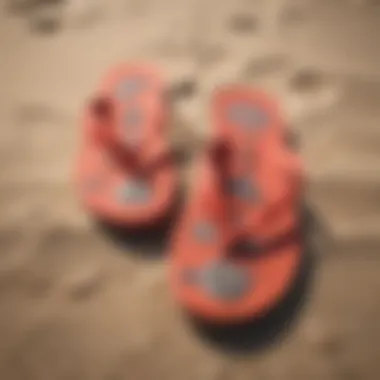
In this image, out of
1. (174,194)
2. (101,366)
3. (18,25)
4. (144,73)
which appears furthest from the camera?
(18,25)

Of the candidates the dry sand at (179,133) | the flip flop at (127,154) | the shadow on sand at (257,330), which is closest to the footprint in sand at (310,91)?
the dry sand at (179,133)

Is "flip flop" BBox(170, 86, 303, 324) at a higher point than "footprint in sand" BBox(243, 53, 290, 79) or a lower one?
lower

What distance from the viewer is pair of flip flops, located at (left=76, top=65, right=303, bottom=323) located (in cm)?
98

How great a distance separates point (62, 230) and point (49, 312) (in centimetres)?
12

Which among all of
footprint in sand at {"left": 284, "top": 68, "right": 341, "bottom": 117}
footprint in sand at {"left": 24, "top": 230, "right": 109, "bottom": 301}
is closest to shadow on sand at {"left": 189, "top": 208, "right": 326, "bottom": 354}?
footprint in sand at {"left": 24, "top": 230, "right": 109, "bottom": 301}

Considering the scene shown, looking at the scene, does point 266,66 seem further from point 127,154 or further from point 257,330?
point 257,330

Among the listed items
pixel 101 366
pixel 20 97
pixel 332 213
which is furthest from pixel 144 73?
pixel 101 366

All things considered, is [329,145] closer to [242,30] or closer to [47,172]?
[242,30]

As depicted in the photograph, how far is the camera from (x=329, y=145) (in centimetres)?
115

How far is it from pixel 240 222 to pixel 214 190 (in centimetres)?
5

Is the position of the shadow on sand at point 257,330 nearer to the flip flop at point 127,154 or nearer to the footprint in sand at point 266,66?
the flip flop at point 127,154

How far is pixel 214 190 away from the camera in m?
1.05

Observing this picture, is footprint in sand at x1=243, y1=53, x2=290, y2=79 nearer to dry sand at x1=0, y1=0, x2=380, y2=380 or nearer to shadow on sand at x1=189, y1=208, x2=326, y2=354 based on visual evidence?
dry sand at x1=0, y1=0, x2=380, y2=380

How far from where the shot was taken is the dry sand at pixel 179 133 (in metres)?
0.98
